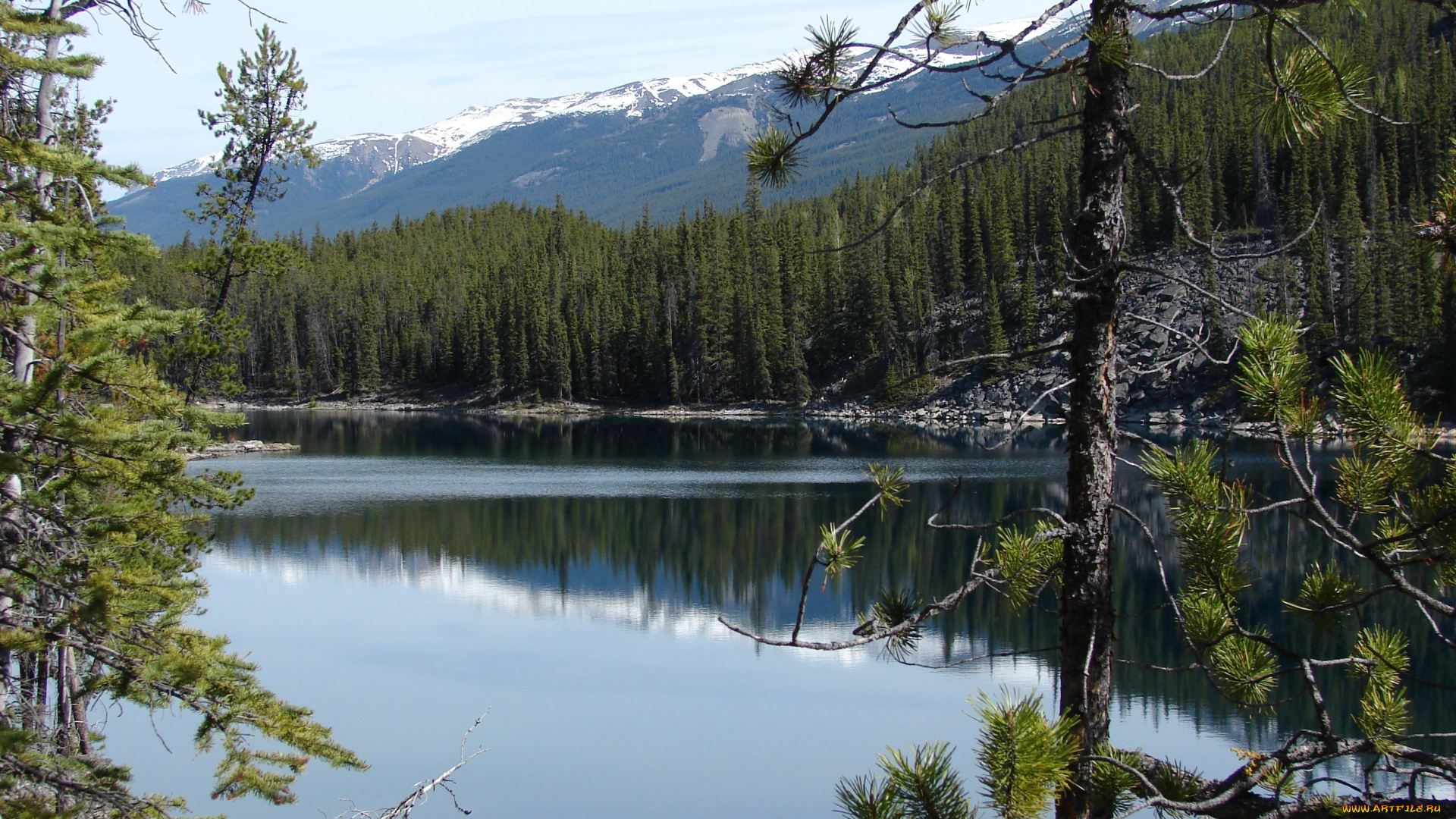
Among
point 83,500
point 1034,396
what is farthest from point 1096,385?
point 1034,396

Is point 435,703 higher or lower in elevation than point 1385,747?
lower

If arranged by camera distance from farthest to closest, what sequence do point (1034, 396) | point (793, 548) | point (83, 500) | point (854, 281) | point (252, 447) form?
point (854, 281), point (252, 447), point (1034, 396), point (793, 548), point (83, 500)

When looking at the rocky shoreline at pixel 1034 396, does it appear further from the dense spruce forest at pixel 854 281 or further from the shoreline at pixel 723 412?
the dense spruce forest at pixel 854 281

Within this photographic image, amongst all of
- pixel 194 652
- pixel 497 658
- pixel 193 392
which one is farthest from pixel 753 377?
pixel 194 652

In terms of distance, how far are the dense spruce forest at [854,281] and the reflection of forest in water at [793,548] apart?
1962 centimetres

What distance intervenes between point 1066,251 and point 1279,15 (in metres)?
0.91

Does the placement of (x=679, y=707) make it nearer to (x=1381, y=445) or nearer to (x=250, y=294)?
(x=1381, y=445)

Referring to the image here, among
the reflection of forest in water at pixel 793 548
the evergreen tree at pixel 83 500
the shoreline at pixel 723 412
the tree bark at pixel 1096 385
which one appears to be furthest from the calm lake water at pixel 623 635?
the shoreline at pixel 723 412

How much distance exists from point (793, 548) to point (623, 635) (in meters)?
7.50

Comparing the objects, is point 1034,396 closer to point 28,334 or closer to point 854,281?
point 28,334

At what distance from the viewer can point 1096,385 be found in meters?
3.31

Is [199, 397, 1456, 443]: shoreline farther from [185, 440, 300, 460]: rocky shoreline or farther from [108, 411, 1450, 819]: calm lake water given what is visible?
[108, 411, 1450, 819]: calm lake water

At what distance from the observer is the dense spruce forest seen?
69188 mm

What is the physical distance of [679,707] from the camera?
17.9 meters
